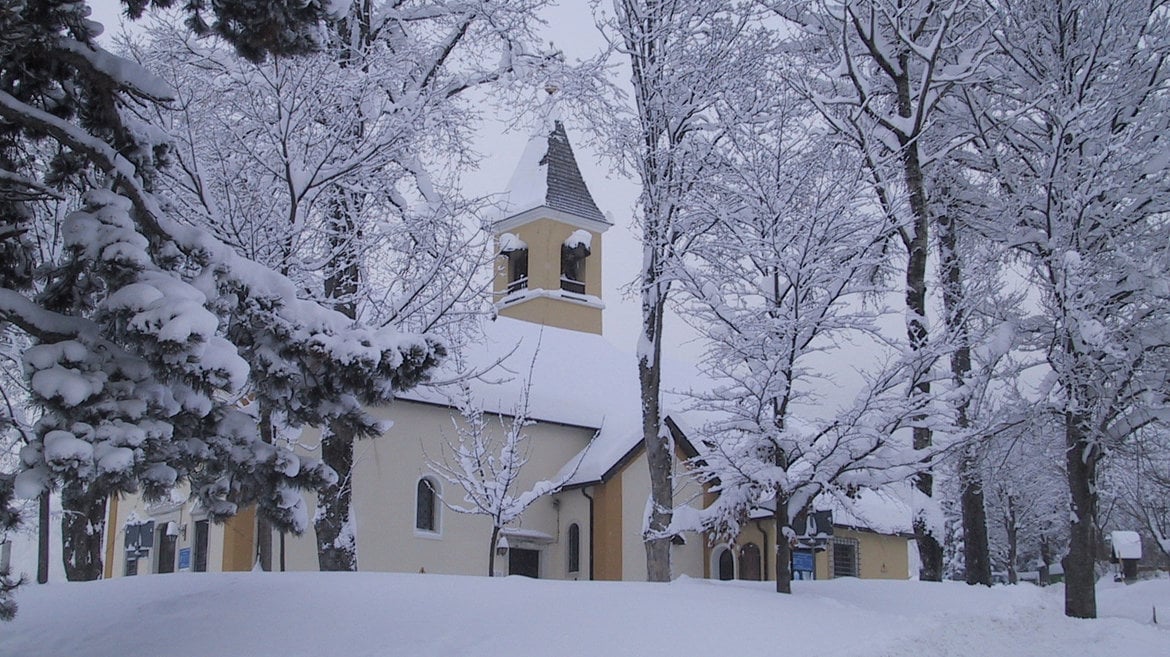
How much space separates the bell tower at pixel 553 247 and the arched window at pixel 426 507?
803 centimetres

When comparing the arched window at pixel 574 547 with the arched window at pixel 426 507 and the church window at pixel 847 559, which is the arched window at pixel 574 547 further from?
the church window at pixel 847 559

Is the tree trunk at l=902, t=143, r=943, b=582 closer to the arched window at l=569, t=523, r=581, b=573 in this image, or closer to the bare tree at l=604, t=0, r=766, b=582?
the bare tree at l=604, t=0, r=766, b=582

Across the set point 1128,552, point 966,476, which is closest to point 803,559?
Result: point 966,476

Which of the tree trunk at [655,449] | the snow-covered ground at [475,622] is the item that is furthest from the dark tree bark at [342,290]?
the tree trunk at [655,449]

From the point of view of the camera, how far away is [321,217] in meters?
12.0

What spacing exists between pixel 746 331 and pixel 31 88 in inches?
290

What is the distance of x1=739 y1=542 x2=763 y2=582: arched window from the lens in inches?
983

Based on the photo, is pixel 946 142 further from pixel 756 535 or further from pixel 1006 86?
pixel 756 535

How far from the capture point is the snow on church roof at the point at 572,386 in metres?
23.5

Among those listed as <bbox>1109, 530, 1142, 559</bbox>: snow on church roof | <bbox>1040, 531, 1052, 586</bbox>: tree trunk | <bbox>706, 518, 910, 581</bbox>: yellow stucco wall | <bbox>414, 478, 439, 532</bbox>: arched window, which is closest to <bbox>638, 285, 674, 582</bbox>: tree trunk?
<bbox>414, 478, 439, 532</bbox>: arched window

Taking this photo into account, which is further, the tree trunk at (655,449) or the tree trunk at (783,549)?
the tree trunk at (655,449)

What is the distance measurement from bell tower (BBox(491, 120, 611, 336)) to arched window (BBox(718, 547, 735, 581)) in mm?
8309

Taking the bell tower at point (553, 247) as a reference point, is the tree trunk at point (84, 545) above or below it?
below

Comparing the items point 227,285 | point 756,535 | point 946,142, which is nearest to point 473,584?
point 227,285
